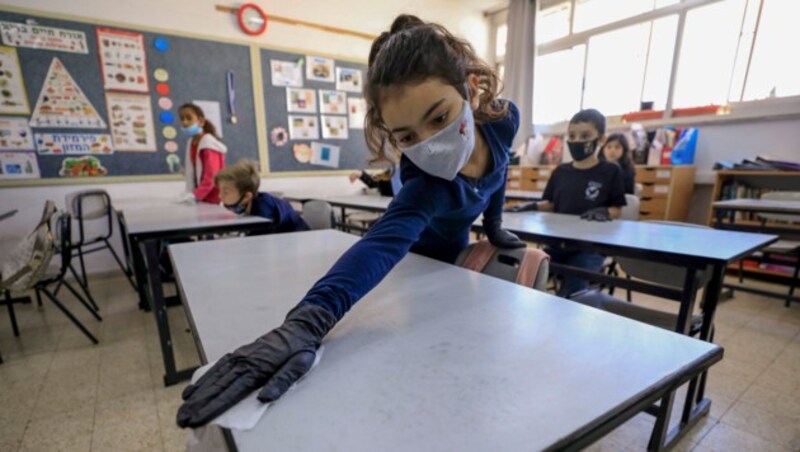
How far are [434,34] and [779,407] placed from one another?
73.0 inches

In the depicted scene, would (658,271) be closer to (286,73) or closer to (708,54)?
(708,54)

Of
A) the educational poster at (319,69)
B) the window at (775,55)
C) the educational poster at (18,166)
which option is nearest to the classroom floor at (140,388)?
the educational poster at (18,166)

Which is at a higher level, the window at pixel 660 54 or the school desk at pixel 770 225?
the window at pixel 660 54

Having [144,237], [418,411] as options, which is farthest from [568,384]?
[144,237]

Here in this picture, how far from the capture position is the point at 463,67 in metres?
0.75

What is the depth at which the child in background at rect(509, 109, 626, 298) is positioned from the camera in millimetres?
1848

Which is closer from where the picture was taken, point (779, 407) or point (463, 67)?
point (463, 67)

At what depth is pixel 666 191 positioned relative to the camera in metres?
3.26

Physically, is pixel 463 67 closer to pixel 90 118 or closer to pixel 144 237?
pixel 144 237

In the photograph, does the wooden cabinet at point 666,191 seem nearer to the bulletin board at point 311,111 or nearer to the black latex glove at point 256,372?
the bulletin board at point 311,111

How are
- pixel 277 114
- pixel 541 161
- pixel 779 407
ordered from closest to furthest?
pixel 779 407, pixel 277 114, pixel 541 161

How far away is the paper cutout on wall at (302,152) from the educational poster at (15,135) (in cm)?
208

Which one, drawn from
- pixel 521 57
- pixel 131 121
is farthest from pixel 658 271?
pixel 521 57

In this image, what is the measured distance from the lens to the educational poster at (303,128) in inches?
153
